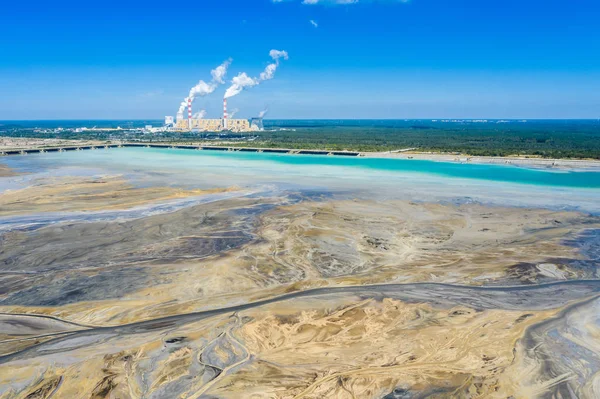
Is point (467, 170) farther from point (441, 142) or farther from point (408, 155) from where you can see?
point (441, 142)

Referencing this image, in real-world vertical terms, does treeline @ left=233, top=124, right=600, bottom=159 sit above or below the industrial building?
below

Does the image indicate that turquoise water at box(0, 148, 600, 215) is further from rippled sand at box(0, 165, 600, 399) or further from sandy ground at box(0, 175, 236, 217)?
rippled sand at box(0, 165, 600, 399)

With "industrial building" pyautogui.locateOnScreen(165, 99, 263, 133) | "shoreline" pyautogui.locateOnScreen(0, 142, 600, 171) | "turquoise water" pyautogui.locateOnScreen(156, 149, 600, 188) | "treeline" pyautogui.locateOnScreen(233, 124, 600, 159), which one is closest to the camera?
"turquoise water" pyautogui.locateOnScreen(156, 149, 600, 188)

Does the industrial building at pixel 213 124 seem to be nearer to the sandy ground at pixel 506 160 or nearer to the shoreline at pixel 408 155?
the shoreline at pixel 408 155

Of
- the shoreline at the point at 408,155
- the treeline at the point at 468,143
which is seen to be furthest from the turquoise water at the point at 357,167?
the treeline at the point at 468,143

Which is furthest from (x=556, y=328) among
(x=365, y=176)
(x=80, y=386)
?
(x=365, y=176)

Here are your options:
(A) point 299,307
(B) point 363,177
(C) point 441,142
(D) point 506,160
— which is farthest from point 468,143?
(A) point 299,307

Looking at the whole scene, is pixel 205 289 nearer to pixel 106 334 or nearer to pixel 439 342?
pixel 106 334

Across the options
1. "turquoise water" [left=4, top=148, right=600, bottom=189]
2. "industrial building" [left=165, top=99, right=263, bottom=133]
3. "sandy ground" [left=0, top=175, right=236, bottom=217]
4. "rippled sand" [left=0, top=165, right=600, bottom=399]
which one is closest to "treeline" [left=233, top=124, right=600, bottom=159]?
"turquoise water" [left=4, top=148, right=600, bottom=189]
